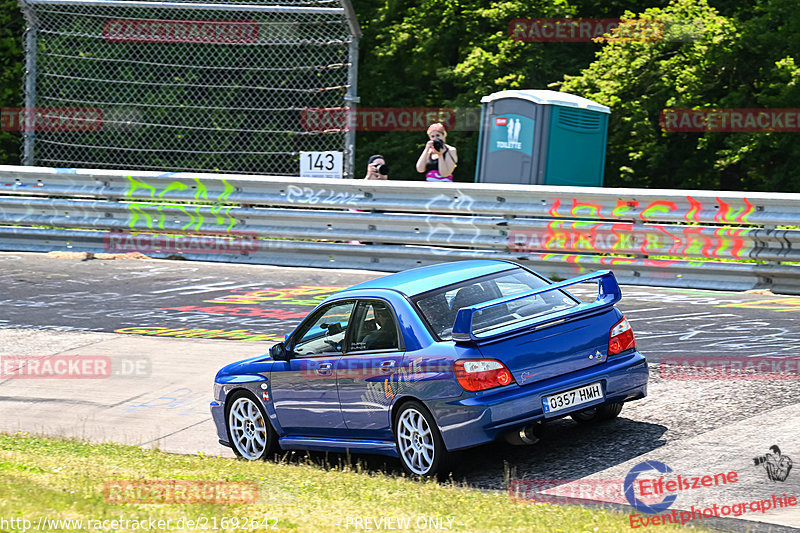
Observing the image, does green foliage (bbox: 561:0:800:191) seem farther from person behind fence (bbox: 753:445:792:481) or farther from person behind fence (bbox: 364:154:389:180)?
person behind fence (bbox: 753:445:792:481)

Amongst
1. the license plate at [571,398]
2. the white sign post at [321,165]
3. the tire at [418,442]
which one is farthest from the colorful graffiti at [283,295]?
the license plate at [571,398]

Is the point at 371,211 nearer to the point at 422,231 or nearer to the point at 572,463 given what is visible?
the point at 422,231

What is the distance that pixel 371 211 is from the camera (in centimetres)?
1590

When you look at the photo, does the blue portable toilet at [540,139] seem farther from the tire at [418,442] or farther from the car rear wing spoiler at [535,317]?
the tire at [418,442]

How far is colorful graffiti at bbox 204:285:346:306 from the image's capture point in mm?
14125

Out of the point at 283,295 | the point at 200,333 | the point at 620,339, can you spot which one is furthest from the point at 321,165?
the point at 620,339

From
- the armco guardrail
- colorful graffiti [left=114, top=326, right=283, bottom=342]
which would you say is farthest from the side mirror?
the armco guardrail

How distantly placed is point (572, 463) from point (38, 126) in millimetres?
12485

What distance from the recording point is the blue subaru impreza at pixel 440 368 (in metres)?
7.43

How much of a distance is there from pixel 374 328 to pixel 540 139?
8241 mm

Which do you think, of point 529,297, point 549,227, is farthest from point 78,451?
point 549,227

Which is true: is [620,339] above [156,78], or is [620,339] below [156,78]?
below

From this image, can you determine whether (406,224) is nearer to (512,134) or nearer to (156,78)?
(512,134)

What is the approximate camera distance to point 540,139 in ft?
52.1
